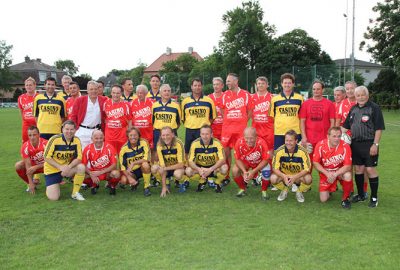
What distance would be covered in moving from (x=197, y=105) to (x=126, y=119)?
127 centimetres

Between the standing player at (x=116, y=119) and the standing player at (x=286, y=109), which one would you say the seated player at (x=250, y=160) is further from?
the standing player at (x=116, y=119)

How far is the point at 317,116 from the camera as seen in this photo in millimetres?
5926

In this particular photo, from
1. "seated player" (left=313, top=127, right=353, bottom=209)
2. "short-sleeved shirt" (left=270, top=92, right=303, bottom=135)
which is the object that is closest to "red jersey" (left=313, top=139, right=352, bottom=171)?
"seated player" (left=313, top=127, right=353, bottom=209)

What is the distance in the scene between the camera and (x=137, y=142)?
625 cm

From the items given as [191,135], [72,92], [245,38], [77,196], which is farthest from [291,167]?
[245,38]

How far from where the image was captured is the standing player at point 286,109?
610 cm

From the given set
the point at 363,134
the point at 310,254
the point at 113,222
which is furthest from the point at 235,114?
Result: the point at 310,254

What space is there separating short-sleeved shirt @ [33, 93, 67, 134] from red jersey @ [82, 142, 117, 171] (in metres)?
1.08

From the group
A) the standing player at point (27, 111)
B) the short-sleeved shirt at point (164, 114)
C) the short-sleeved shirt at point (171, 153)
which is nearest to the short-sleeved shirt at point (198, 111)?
the short-sleeved shirt at point (164, 114)

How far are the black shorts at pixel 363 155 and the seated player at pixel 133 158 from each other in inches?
120

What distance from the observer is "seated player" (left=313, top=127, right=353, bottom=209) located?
17.3 ft

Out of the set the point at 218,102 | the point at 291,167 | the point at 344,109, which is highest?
the point at 218,102

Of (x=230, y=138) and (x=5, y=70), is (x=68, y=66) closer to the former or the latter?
(x=5, y=70)

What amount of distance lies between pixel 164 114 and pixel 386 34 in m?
28.5
